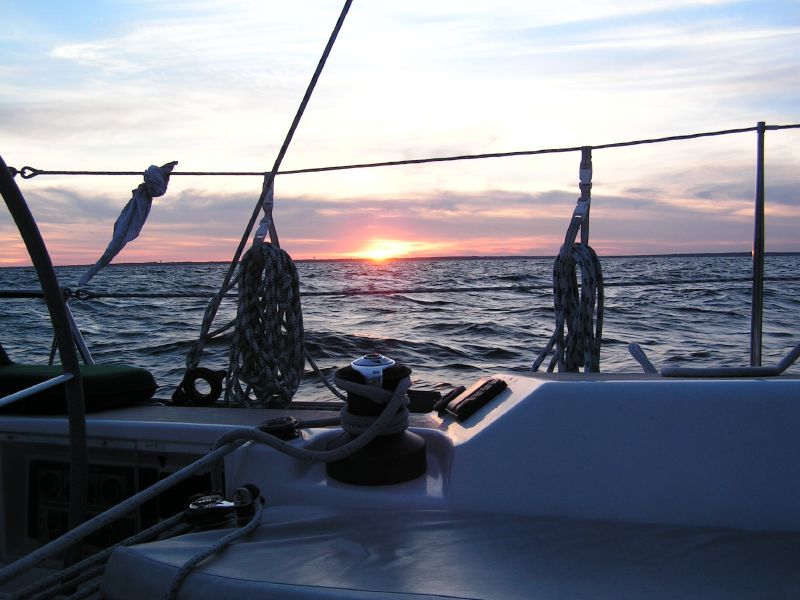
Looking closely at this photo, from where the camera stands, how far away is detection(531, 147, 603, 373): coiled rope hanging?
7.29ft

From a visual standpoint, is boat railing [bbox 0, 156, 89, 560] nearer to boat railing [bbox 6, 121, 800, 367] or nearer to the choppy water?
boat railing [bbox 6, 121, 800, 367]

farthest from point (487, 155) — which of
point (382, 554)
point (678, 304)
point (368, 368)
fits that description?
point (678, 304)

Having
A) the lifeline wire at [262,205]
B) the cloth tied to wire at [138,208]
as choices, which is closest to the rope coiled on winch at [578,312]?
the lifeline wire at [262,205]

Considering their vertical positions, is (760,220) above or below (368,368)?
above

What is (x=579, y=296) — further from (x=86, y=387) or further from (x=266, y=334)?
(x=86, y=387)

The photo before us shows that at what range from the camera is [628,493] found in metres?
1.23

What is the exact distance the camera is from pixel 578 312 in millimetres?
2307

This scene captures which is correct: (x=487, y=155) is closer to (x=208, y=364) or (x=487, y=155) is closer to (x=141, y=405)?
(x=141, y=405)

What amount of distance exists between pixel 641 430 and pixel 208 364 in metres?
4.98

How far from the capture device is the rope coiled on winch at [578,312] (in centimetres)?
223

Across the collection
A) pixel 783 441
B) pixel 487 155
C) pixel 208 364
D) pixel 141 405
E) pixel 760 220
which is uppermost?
pixel 487 155

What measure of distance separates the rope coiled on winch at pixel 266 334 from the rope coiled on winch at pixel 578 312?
0.87 meters

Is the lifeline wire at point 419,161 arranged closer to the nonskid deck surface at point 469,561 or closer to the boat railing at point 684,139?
the boat railing at point 684,139

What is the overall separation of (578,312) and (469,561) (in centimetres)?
144
